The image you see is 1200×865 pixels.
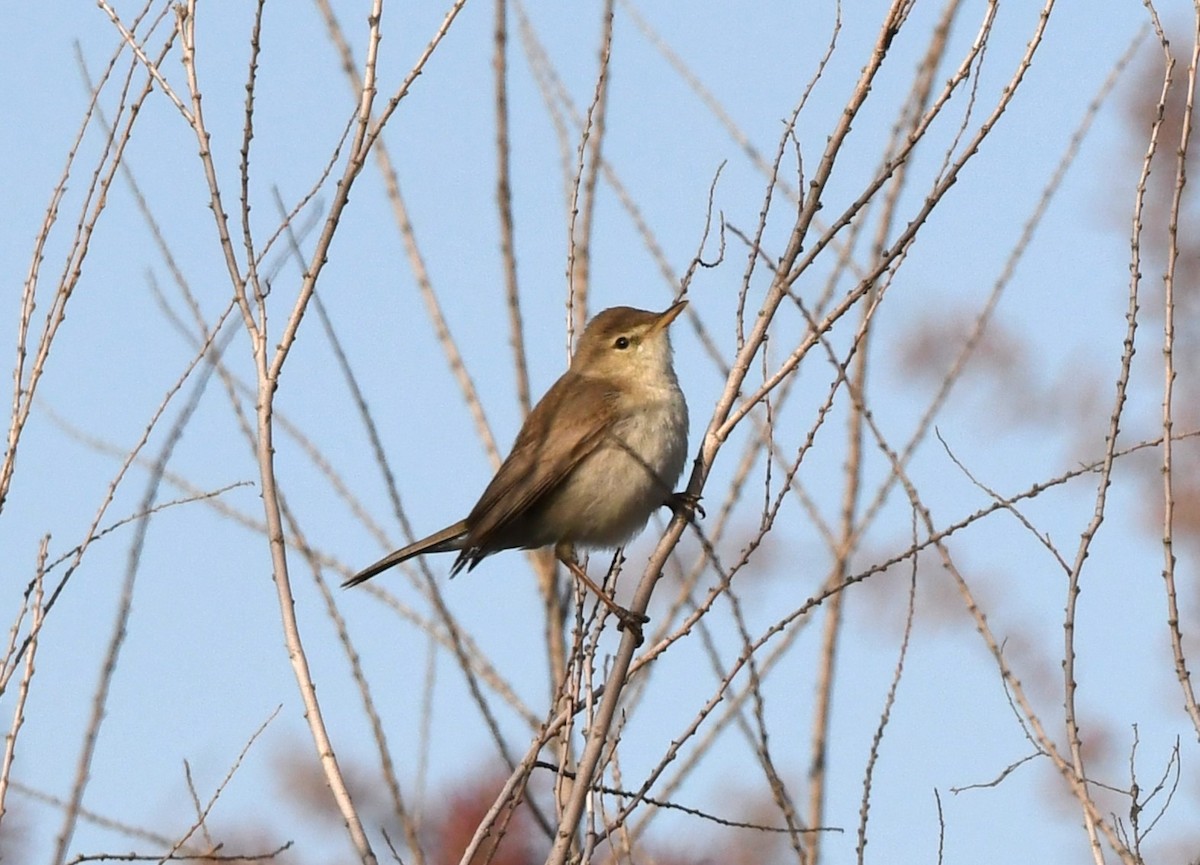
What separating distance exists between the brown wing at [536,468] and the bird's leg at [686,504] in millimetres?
438

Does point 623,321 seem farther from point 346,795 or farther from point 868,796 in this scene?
point 346,795

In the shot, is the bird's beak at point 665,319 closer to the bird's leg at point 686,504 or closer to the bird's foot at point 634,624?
the bird's leg at point 686,504

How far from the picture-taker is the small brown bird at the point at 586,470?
516cm

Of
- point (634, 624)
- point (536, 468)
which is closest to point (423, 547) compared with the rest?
point (536, 468)

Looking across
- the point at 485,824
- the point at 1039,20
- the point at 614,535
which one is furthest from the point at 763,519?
the point at 614,535

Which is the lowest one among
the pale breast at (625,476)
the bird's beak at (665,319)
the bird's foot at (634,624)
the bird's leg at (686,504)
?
the bird's foot at (634,624)

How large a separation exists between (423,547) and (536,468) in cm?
46

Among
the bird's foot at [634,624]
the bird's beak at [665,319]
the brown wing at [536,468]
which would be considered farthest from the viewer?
the bird's beak at [665,319]

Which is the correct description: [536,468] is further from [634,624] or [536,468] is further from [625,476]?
[634,624]

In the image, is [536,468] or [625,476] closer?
[625,476]

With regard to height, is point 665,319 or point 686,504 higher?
point 665,319

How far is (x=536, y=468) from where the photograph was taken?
5305mm

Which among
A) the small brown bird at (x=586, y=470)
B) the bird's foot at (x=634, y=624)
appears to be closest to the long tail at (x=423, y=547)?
the small brown bird at (x=586, y=470)

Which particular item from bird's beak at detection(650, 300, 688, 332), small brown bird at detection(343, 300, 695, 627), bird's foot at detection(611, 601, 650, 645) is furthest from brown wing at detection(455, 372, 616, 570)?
bird's foot at detection(611, 601, 650, 645)
